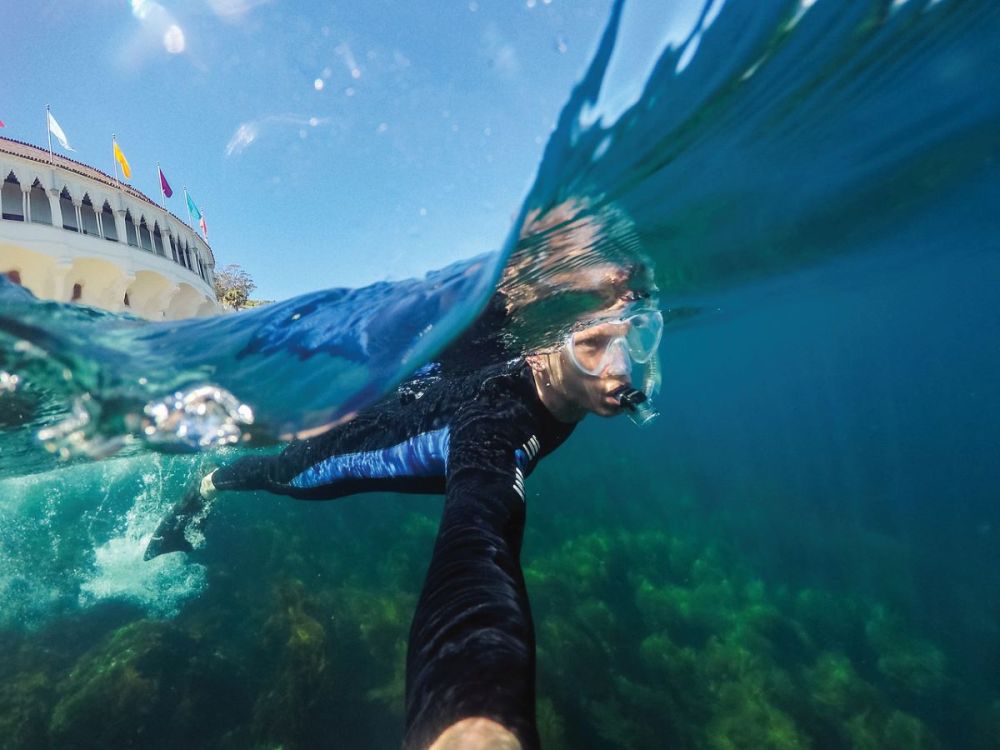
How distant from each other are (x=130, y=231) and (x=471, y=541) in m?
29.4

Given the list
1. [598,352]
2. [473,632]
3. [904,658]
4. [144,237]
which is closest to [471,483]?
[473,632]

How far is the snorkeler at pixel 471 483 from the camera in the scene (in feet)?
3.95

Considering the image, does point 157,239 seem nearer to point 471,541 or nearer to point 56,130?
point 56,130

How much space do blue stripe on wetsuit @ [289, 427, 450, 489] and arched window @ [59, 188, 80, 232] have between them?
2196 centimetres

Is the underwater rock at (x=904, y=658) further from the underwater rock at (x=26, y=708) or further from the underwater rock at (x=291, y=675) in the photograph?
the underwater rock at (x=26, y=708)

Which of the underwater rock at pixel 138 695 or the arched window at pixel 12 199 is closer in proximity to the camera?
the underwater rock at pixel 138 695

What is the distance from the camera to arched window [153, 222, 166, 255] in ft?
78.3

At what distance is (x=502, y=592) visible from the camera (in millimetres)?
1573

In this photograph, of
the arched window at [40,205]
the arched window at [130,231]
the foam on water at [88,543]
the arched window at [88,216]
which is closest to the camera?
the foam on water at [88,543]

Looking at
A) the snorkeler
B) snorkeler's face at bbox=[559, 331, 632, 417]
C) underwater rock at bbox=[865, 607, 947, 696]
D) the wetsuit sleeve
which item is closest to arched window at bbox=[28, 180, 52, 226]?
the snorkeler

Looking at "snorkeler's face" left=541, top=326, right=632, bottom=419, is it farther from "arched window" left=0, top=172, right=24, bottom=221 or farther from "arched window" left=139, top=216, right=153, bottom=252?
"arched window" left=139, top=216, right=153, bottom=252

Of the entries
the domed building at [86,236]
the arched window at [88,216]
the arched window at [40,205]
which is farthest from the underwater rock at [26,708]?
the arched window at [88,216]

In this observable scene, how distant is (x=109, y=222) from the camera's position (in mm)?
21422

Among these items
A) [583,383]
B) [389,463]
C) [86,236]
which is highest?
[86,236]
